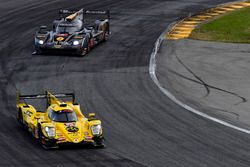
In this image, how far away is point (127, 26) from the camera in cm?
5138

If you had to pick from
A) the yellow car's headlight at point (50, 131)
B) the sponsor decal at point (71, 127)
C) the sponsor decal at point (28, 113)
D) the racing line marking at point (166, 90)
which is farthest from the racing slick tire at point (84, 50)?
the yellow car's headlight at point (50, 131)

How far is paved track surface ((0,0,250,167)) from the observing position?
26.5 metres

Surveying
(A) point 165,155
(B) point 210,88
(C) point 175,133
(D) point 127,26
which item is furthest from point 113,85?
(D) point 127,26

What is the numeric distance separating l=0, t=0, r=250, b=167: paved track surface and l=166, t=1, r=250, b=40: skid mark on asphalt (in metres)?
1.05

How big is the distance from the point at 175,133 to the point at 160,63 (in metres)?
12.5

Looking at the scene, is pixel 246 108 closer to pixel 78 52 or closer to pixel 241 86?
pixel 241 86

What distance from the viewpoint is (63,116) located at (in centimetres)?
2817

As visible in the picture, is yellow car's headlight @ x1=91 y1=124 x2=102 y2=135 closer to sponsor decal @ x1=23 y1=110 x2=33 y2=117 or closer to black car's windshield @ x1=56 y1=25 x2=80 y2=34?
sponsor decal @ x1=23 y1=110 x2=33 y2=117

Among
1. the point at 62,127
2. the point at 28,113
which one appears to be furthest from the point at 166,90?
the point at 62,127

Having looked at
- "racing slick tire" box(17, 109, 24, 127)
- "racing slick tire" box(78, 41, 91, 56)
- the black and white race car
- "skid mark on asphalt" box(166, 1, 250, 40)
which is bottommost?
"skid mark on asphalt" box(166, 1, 250, 40)

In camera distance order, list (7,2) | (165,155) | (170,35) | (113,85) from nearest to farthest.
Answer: (165,155)
(113,85)
(170,35)
(7,2)

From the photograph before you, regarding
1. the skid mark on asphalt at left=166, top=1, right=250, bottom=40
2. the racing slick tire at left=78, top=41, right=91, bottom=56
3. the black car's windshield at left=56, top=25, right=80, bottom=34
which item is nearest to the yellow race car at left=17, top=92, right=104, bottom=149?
the racing slick tire at left=78, top=41, right=91, bottom=56

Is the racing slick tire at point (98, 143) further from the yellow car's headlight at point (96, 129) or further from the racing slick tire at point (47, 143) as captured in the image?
the racing slick tire at point (47, 143)

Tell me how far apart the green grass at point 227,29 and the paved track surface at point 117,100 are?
2.77 metres
